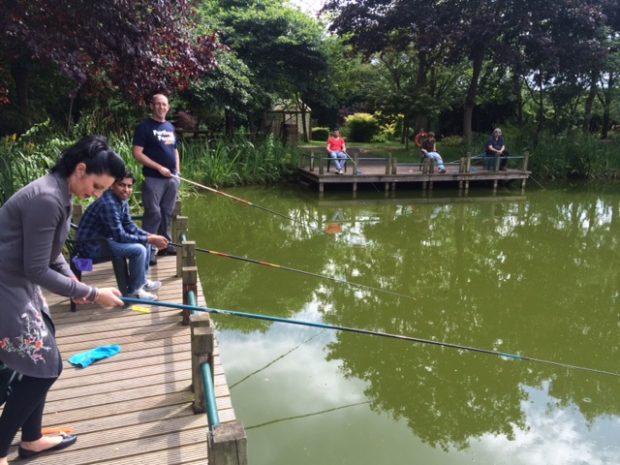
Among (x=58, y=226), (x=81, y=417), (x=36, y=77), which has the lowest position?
(x=81, y=417)

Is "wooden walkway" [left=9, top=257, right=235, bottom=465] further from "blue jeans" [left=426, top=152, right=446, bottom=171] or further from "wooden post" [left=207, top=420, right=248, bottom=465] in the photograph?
"blue jeans" [left=426, top=152, right=446, bottom=171]

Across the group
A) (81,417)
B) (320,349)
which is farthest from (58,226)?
(320,349)

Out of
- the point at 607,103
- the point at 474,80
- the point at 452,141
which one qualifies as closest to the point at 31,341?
the point at 474,80

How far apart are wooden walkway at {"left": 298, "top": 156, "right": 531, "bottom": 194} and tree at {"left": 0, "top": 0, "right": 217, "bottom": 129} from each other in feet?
17.9

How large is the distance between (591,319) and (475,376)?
1.73 metres

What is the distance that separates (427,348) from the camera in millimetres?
3941

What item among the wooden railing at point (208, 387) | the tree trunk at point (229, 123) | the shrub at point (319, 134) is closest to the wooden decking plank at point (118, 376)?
the wooden railing at point (208, 387)

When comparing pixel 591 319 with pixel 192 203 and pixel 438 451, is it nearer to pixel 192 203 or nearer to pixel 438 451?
pixel 438 451

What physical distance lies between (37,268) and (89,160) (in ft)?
1.19

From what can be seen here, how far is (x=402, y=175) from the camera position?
37.7 feet

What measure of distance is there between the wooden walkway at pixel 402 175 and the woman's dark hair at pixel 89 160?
937 centimetres

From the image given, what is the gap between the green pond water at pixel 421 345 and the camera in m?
2.93

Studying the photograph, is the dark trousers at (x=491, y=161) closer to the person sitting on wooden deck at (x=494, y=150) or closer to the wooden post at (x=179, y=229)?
the person sitting on wooden deck at (x=494, y=150)

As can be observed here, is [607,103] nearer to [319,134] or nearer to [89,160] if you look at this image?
[319,134]
